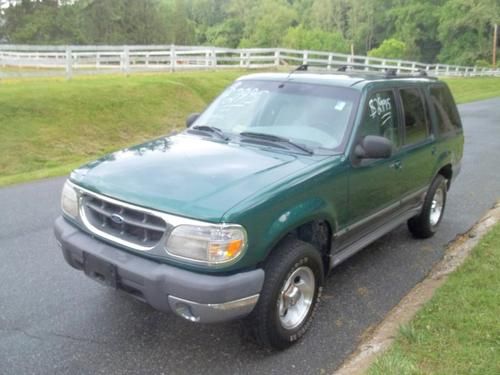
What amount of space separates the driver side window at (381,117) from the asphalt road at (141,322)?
133 cm

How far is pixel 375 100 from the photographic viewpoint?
4.29 meters

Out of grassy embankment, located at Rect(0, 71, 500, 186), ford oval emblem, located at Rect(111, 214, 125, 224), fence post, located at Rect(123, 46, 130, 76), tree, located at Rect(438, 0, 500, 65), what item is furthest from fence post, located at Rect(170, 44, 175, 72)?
tree, located at Rect(438, 0, 500, 65)

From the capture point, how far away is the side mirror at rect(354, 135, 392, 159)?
3.77m

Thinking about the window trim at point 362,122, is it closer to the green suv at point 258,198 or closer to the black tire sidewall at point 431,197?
the green suv at point 258,198

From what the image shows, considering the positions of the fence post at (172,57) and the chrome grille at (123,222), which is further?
the fence post at (172,57)

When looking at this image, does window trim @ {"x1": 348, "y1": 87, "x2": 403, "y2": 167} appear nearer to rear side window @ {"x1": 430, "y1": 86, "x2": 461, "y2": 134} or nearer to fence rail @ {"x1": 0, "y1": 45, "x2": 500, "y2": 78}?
rear side window @ {"x1": 430, "y1": 86, "x2": 461, "y2": 134}

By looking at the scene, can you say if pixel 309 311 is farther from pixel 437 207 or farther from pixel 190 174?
pixel 437 207

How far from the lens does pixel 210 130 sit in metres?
→ 4.46

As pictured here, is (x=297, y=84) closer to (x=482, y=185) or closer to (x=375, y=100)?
(x=375, y=100)

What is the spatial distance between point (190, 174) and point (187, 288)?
2.75 feet

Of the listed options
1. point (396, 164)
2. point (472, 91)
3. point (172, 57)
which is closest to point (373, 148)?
point (396, 164)

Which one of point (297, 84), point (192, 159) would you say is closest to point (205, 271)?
point (192, 159)

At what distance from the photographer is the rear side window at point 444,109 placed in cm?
542

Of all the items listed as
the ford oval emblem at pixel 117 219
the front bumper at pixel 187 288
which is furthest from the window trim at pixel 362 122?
the ford oval emblem at pixel 117 219
